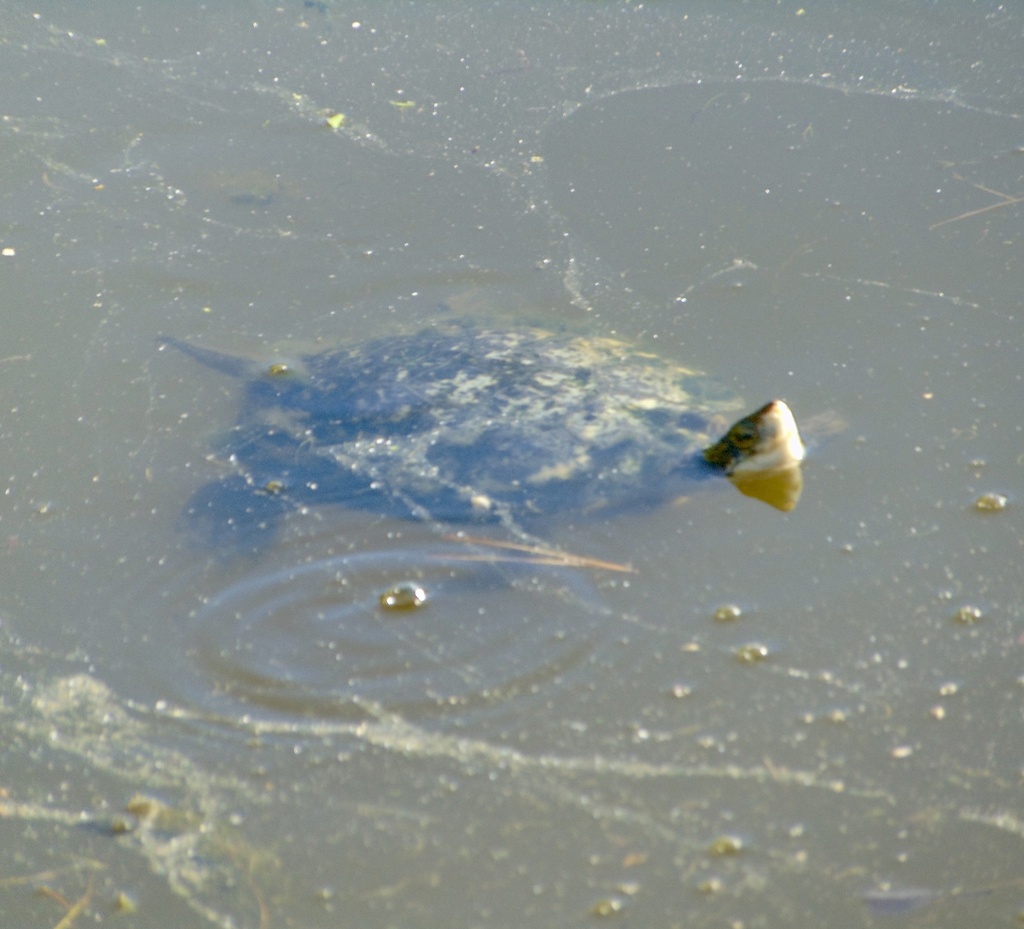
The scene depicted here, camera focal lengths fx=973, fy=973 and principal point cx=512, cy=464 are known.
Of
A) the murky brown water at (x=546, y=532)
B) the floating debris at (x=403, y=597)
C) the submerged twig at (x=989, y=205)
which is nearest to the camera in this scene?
the murky brown water at (x=546, y=532)

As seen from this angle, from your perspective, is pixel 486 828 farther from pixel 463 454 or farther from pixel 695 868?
pixel 463 454

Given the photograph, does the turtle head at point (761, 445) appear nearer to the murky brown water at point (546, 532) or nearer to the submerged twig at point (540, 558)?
the murky brown water at point (546, 532)

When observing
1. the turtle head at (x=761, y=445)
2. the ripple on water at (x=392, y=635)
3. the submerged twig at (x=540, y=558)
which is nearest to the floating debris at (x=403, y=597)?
the ripple on water at (x=392, y=635)

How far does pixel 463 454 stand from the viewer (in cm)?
→ 232

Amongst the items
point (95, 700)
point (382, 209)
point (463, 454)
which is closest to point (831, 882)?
point (463, 454)

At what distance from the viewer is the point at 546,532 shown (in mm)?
2199

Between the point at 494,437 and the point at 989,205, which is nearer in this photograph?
the point at 494,437

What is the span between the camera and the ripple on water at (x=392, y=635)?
75.0 inches

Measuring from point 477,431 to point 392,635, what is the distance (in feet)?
1.87

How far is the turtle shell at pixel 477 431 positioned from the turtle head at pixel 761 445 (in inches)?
2.3

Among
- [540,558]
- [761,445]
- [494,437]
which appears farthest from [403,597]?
[761,445]

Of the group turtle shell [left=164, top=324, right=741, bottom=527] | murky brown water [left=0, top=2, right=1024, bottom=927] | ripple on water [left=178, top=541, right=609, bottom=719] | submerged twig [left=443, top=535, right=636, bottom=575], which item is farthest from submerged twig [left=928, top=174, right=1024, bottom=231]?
ripple on water [left=178, top=541, right=609, bottom=719]

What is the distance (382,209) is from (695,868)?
2.37 meters

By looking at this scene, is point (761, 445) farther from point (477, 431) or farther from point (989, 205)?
point (989, 205)
